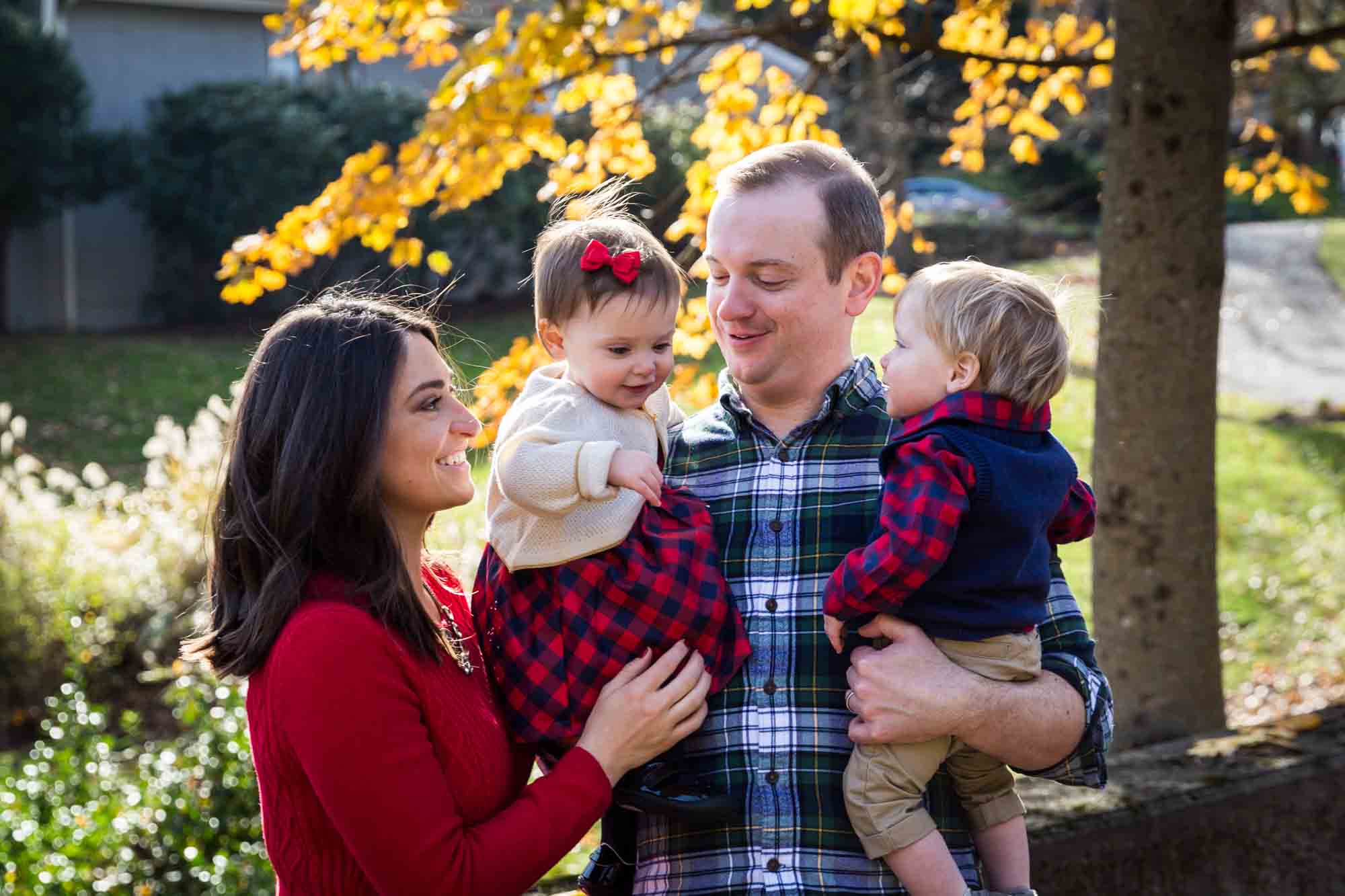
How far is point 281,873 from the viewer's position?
7.16 feet

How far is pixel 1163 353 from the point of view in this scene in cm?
461

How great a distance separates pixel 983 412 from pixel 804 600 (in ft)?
1.55

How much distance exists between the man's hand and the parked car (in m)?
19.2

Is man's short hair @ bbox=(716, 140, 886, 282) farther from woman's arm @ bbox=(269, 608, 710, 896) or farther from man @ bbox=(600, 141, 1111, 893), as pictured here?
woman's arm @ bbox=(269, 608, 710, 896)

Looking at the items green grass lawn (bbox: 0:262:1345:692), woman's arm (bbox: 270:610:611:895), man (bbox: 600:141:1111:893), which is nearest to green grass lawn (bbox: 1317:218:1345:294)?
green grass lawn (bbox: 0:262:1345:692)

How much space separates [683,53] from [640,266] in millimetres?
18403

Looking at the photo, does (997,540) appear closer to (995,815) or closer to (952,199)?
(995,815)

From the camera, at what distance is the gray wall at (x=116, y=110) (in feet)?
62.0

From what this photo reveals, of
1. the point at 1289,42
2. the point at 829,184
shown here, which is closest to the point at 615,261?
the point at 829,184

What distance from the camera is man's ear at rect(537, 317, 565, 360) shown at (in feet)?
8.42

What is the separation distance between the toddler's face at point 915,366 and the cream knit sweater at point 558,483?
1.48 ft

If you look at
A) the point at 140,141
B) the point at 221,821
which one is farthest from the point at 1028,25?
the point at 140,141

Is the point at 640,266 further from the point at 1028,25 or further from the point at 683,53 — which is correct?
the point at 683,53

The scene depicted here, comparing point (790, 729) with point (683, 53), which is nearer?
point (790, 729)
